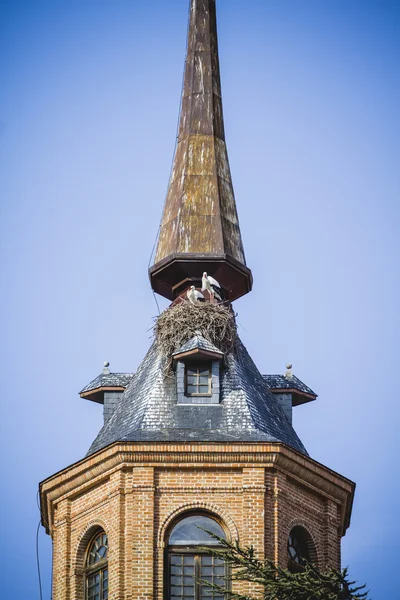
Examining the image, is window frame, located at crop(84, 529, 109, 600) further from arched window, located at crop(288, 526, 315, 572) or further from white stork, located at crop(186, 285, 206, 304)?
white stork, located at crop(186, 285, 206, 304)

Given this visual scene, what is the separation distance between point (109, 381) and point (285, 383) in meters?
4.06

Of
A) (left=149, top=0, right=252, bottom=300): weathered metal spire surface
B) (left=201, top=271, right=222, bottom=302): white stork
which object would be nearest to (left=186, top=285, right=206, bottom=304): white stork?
(left=201, top=271, right=222, bottom=302): white stork

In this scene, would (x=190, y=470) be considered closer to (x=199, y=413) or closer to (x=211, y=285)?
(x=199, y=413)

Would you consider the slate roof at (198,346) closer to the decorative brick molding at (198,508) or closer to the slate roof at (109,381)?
the slate roof at (109,381)

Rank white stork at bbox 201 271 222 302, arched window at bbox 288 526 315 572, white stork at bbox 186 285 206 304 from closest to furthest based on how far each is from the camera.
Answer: arched window at bbox 288 526 315 572 → white stork at bbox 186 285 206 304 → white stork at bbox 201 271 222 302

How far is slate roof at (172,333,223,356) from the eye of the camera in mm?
44625

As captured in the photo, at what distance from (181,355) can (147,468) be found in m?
3.30

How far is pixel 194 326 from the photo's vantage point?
4578 cm

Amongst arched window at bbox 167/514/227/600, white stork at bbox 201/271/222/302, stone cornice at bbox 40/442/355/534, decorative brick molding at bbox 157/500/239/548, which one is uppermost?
white stork at bbox 201/271/222/302

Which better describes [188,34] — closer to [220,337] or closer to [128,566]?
[220,337]

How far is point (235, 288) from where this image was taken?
48250mm

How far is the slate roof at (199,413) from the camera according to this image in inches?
1695

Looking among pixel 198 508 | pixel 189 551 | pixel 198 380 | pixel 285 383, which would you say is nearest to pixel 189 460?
pixel 198 508

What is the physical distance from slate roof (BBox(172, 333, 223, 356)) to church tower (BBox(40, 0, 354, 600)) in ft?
0.13
